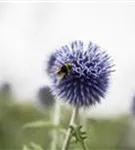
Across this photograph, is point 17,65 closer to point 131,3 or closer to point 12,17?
point 12,17

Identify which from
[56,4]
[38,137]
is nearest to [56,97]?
[38,137]

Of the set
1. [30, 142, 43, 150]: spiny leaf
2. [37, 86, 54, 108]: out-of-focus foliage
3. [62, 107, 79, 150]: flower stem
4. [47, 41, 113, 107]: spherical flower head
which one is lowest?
[30, 142, 43, 150]: spiny leaf

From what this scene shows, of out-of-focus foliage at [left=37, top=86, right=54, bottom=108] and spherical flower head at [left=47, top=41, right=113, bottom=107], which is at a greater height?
spherical flower head at [left=47, top=41, right=113, bottom=107]

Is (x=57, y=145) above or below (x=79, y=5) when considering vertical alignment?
below

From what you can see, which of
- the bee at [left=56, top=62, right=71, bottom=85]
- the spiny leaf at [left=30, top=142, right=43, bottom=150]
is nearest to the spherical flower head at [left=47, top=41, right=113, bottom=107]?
the bee at [left=56, top=62, right=71, bottom=85]

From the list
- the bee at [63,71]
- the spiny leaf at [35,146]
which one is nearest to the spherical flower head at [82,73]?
the bee at [63,71]

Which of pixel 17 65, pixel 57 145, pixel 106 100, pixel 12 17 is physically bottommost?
pixel 57 145

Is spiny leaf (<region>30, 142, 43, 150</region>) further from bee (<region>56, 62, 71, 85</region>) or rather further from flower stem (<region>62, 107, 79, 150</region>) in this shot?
bee (<region>56, 62, 71, 85</region>)
